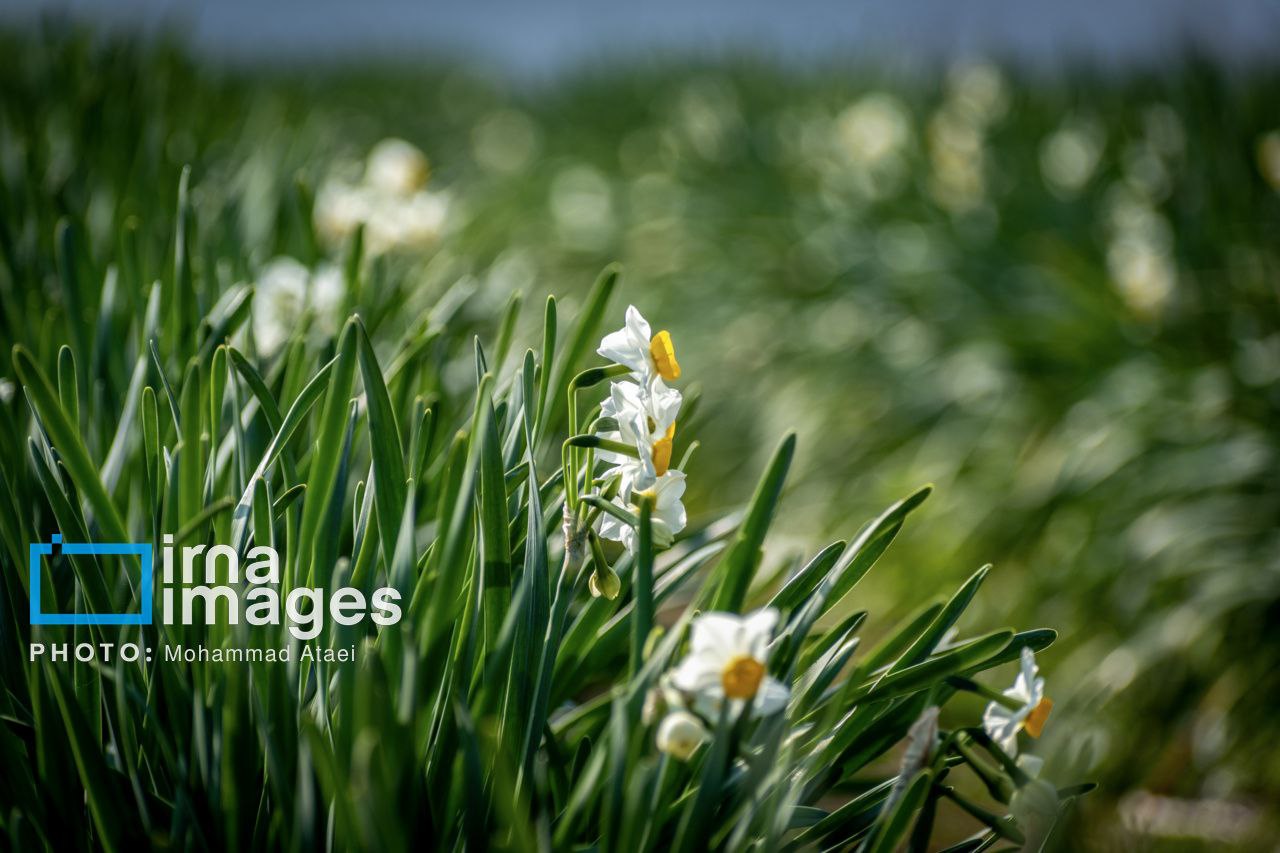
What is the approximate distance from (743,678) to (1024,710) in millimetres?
239

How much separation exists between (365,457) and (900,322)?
192cm

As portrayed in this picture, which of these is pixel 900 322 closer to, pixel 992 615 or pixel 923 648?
pixel 992 615

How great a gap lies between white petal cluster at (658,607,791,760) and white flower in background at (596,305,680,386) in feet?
0.71

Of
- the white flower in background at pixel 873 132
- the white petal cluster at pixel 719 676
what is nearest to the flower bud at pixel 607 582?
the white petal cluster at pixel 719 676

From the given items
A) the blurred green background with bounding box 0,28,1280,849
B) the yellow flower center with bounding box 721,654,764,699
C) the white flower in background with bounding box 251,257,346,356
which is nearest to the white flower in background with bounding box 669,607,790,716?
the yellow flower center with bounding box 721,654,764,699

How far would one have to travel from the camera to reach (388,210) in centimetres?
180

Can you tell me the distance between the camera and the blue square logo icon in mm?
751

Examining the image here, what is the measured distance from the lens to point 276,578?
76 cm

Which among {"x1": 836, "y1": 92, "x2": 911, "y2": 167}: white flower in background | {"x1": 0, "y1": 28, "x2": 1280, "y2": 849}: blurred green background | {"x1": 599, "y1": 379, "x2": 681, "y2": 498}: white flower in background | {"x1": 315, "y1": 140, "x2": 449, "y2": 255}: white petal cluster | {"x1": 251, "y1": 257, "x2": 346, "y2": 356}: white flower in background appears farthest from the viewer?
{"x1": 836, "y1": 92, "x2": 911, "y2": 167}: white flower in background

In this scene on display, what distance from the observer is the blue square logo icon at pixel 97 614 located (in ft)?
2.46

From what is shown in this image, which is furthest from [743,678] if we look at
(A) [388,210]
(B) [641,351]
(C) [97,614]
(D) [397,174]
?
(D) [397,174]

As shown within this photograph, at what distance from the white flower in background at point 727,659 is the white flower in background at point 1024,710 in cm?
21

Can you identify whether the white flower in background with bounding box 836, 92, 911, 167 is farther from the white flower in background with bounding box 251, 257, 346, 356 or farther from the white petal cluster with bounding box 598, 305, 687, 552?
the white petal cluster with bounding box 598, 305, 687, 552

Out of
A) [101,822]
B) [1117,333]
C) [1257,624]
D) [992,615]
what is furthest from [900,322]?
[101,822]
